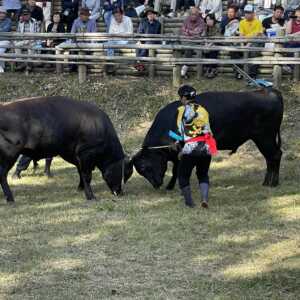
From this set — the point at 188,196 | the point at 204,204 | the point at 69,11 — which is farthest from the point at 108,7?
the point at 204,204

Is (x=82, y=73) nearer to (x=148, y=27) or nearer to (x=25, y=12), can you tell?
(x=148, y=27)

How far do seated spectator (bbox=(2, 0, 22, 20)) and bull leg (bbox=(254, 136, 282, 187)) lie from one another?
10717mm

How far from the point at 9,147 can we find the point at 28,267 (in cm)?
322

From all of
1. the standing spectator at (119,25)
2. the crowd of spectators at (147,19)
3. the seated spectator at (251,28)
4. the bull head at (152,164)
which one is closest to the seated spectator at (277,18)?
the crowd of spectators at (147,19)

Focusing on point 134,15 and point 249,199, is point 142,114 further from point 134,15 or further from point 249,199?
point 249,199

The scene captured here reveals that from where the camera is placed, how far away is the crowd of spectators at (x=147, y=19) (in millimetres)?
17094

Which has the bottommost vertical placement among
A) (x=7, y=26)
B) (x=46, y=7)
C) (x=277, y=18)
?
(x=7, y=26)

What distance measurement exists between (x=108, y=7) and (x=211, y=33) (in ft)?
11.5

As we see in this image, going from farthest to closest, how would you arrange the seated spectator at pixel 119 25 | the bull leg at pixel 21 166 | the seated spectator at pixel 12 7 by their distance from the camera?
1. the seated spectator at pixel 12 7
2. the seated spectator at pixel 119 25
3. the bull leg at pixel 21 166

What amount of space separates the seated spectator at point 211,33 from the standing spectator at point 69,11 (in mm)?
3656

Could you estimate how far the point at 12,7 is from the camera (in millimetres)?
21578

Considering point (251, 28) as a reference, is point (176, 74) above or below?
below

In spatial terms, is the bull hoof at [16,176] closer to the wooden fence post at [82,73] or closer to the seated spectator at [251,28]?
the wooden fence post at [82,73]

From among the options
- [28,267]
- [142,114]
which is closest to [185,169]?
[28,267]
